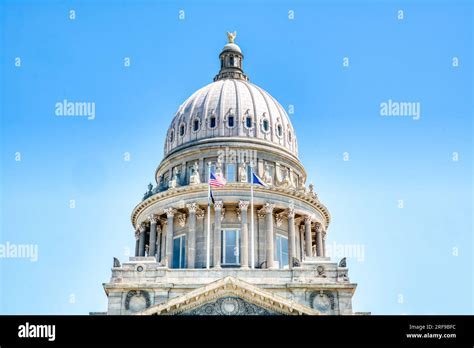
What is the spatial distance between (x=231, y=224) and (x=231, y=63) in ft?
71.9

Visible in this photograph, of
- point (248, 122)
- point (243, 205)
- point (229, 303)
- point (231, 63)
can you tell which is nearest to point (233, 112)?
point (248, 122)

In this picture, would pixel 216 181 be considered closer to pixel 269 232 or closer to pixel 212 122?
pixel 269 232

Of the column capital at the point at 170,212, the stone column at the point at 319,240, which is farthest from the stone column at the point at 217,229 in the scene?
the stone column at the point at 319,240

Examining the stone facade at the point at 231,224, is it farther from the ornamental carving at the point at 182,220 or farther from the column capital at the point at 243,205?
the ornamental carving at the point at 182,220

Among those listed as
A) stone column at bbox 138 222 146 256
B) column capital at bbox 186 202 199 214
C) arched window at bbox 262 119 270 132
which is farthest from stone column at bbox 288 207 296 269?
stone column at bbox 138 222 146 256

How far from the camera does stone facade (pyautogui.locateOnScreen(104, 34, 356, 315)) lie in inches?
2010

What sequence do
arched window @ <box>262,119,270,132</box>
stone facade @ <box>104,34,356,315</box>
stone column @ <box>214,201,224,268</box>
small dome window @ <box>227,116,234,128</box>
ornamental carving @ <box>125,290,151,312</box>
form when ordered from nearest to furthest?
stone facade @ <box>104,34,356,315</box>, ornamental carving @ <box>125,290,151,312</box>, stone column @ <box>214,201,224,268</box>, small dome window @ <box>227,116,234,128</box>, arched window @ <box>262,119,270,132</box>

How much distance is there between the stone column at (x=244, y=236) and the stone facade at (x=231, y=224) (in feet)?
0.28

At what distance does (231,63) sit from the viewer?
80250 mm

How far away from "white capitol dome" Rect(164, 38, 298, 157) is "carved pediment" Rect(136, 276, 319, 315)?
24680mm

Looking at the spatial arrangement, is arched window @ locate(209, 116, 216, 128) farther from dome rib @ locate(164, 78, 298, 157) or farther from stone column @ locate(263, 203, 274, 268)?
stone column @ locate(263, 203, 274, 268)
